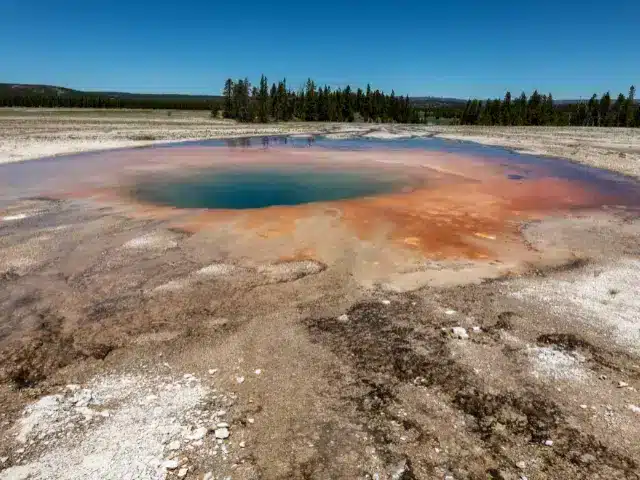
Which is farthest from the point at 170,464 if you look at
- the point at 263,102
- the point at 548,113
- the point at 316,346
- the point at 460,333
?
the point at 548,113

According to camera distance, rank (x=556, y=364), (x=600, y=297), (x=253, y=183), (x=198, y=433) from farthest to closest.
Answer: (x=253, y=183) → (x=600, y=297) → (x=556, y=364) → (x=198, y=433)

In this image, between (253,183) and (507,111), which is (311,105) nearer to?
(507,111)

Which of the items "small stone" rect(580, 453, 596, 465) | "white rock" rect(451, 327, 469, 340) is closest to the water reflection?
"white rock" rect(451, 327, 469, 340)

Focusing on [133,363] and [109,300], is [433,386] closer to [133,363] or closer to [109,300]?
[133,363]

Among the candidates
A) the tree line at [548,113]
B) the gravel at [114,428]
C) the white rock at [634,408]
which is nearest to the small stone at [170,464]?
the gravel at [114,428]

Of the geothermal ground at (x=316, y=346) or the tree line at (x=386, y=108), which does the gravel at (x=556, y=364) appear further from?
the tree line at (x=386, y=108)

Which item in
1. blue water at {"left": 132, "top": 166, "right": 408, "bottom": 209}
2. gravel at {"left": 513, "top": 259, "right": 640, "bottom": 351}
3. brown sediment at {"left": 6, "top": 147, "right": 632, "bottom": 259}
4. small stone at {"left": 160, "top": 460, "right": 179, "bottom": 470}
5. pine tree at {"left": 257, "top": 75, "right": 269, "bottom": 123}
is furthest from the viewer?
pine tree at {"left": 257, "top": 75, "right": 269, "bottom": 123}

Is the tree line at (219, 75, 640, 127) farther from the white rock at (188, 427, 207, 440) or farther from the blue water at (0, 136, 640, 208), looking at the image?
the white rock at (188, 427, 207, 440)

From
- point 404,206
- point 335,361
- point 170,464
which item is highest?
point 404,206
